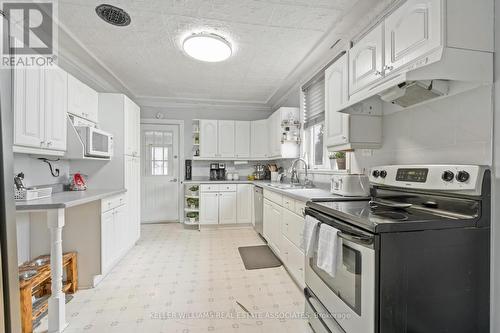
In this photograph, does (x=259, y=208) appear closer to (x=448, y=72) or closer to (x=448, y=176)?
(x=448, y=176)

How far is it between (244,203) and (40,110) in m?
3.17

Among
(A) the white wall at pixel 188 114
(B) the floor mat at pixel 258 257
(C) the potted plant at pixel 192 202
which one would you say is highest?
(A) the white wall at pixel 188 114

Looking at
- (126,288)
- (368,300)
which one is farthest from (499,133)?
(126,288)

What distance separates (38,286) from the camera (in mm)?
2055

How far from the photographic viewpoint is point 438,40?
1.13 m

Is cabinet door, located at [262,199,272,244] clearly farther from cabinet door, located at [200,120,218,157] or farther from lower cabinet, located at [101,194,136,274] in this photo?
lower cabinet, located at [101,194,136,274]

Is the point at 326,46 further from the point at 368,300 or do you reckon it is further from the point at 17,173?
the point at 17,173

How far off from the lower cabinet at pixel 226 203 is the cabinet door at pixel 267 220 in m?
0.90

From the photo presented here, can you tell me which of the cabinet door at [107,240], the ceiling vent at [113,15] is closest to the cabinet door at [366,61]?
the ceiling vent at [113,15]

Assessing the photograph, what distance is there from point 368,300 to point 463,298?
504 mm

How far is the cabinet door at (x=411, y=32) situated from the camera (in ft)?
3.79

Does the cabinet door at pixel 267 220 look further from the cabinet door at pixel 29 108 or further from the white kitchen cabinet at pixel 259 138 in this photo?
the cabinet door at pixel 29 108

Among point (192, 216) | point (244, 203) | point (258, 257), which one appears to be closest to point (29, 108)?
point (258, 257)

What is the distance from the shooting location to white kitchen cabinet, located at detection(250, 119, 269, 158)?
15.8ft
